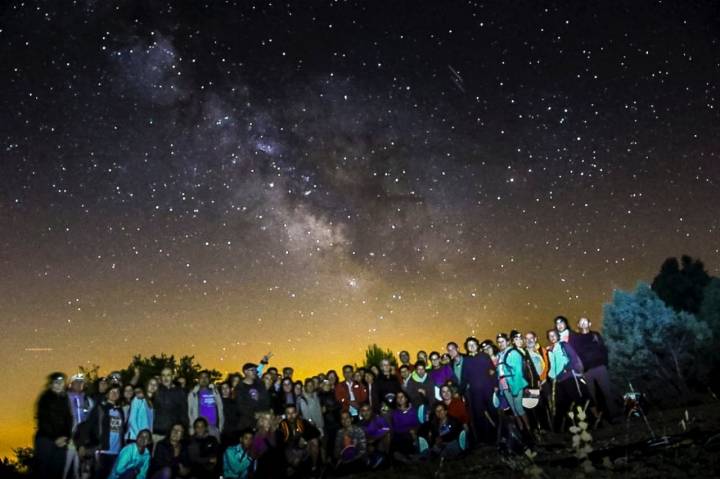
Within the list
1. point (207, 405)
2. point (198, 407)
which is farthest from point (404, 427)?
point (198, 407)

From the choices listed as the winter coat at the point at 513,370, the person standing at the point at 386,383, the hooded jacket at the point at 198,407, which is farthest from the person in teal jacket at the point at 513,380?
the hooded jacket at the point at 198,407

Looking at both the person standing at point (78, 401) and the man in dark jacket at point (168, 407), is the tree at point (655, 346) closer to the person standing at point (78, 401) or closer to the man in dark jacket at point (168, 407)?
the man in dark jacket at point (168, 407)

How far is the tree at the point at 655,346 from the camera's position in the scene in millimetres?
26734

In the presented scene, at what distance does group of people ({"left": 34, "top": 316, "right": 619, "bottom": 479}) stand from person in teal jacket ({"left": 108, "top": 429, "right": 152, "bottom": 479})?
15mm

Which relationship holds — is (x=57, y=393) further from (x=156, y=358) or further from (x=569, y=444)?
(x=156, y=358)

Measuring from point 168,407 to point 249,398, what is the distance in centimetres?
147

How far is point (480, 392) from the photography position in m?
9.67

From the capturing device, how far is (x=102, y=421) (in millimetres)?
9156

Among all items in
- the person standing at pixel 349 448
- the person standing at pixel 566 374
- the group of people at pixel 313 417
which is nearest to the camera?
the group of people at pixel 313 417

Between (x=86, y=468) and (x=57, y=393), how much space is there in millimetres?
1439

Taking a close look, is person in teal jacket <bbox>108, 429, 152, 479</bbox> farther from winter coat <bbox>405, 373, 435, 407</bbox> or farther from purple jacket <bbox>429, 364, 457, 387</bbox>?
purple jacket <bbox>429, 364, 457, 387</bbox>

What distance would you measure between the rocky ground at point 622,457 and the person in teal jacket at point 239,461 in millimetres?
2345

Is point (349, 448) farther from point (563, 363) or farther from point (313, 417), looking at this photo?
point (563, 363)

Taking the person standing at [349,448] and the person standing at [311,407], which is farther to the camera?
the person standing at [311,407]
